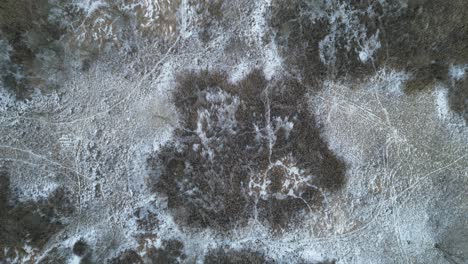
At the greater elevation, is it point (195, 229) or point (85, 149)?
point (85, 149)

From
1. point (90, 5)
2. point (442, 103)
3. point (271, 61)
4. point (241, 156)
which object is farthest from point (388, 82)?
point (90, 5)

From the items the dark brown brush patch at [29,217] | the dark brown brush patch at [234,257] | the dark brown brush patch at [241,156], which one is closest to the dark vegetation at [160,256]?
the dark brown brush patch at [234,257]

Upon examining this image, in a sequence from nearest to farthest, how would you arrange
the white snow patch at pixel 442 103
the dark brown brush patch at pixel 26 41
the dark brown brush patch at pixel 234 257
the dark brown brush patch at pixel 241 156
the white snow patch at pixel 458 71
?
the dark brown brush patch at pixel 26 41 < the white snow patch at pixel 458 71 < the white snow patch at pixel 442 103 < the dark brown brush patch at pixel 241 156 < the dark brown brush patch at pixel 234 257

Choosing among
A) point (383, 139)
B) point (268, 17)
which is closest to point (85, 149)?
point (268, 17)

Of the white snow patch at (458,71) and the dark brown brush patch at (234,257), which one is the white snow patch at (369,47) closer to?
the white snow patch at (458,71)

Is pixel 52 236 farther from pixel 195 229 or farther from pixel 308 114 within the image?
pixel 308 114

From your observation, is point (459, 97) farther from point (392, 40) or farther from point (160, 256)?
point (160, 256)

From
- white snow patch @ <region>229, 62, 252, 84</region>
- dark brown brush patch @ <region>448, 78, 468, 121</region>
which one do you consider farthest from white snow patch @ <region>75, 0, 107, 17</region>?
dark brown brush patch @ <region>448, 78, 468, 121</region>
